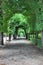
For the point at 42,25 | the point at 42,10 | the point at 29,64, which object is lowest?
the point at 29,64

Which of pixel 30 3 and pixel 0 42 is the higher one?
pixel 30 3

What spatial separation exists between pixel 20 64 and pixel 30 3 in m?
3.59

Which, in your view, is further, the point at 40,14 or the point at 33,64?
the point at 40,14

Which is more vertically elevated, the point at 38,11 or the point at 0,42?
the point at 38,11

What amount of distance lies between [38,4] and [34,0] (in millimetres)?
479

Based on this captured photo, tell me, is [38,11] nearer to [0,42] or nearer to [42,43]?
[42,43]

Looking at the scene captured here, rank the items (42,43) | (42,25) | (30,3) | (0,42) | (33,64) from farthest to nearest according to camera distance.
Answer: (0,42)
(42,43)
(42,25)
(30,3)
(33,64)

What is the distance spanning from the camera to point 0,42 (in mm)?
29953

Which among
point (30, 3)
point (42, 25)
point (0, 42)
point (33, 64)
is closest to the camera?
point (33, 64)

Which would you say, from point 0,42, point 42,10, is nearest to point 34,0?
point 42,10

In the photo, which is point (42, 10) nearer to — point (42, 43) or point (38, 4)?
point (38, 4)

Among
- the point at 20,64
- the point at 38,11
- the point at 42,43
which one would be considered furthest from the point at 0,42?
the point at 20,64

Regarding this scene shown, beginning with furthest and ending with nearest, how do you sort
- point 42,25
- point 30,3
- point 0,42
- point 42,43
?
point 0,42 < point 42,43 < point 42,25 < point 30,3

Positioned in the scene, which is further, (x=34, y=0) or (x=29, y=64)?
(x=34, y=0)
